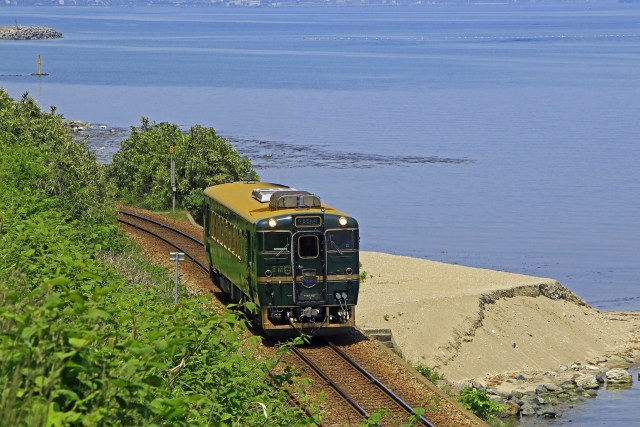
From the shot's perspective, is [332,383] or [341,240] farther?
[341,240]

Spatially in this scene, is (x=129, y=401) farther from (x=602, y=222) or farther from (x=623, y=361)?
(x=602, y=222)

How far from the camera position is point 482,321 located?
132 ft

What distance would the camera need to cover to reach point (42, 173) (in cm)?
3150

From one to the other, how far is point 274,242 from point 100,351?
16.3 m

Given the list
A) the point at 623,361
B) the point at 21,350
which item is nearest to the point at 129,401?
the point at 21,350

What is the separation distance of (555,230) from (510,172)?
74.2ft


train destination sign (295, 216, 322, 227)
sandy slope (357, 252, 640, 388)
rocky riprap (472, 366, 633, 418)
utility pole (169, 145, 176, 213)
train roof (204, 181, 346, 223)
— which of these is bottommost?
rocky riprap (472, 366, 633, 418)

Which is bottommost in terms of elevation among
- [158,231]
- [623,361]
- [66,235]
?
[623,361]

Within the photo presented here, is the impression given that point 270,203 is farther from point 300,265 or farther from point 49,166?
point 49,166

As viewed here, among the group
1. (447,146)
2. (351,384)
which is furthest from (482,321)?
(447,146)

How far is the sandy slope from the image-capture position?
3700 cm

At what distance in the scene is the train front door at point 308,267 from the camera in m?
26.5

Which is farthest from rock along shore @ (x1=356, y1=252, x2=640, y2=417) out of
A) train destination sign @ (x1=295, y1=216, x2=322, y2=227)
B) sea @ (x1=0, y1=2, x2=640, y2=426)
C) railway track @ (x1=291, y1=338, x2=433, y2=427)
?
train destination sign @ (x1=295, y1=216, x2=322, y2=227)

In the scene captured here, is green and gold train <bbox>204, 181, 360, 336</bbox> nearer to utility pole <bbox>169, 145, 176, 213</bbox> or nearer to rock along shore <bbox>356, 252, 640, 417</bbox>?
rock along shore <bbox>356, 252, 640, 417</bbox>
